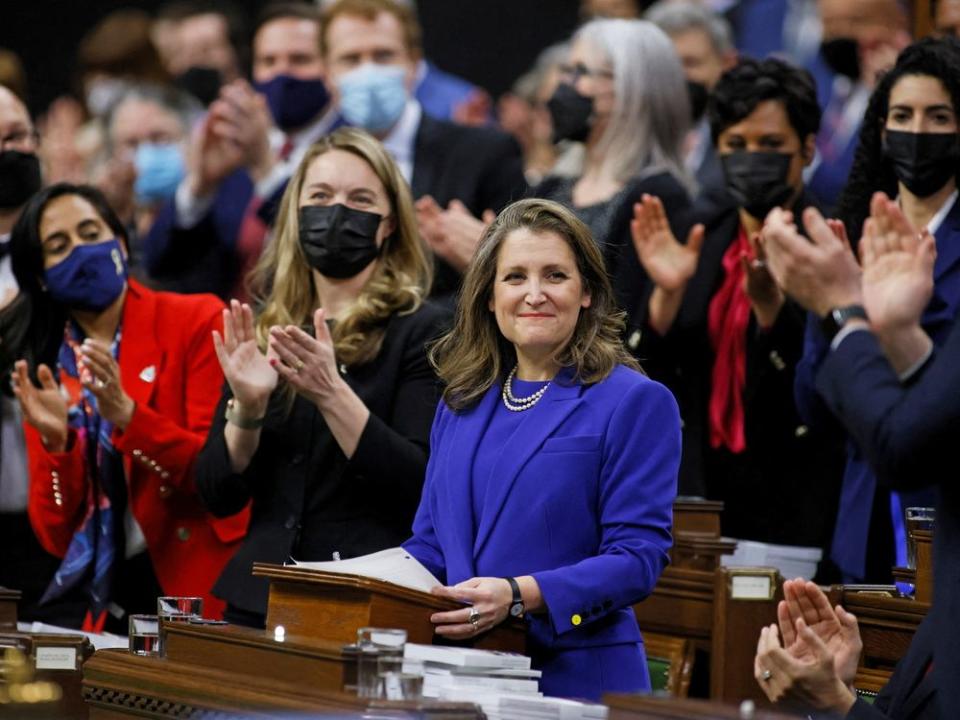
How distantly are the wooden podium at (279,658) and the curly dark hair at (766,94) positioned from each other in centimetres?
218

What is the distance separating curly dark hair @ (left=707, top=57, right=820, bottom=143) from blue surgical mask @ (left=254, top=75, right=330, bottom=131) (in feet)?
6.55

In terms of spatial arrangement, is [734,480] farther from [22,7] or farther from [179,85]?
[22,7]

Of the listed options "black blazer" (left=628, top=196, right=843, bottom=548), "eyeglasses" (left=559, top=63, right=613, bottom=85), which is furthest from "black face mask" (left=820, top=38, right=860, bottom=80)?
"black blazer" (left=628, top=196, right=843, bottom=548)

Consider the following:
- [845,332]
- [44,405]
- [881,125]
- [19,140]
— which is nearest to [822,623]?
[845,332]

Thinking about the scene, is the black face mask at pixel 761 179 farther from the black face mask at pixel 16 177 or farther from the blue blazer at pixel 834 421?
the black face mask at pixel 16 177

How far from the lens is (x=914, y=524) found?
3.54 m

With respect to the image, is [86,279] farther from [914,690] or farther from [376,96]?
[914,690]

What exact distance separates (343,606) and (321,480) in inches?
44.6

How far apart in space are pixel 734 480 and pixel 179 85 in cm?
438

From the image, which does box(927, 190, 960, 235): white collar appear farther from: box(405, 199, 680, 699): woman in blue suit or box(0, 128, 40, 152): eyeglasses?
box(0, 128, 40, 152): eyeglasses

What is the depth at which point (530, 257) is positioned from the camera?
350cm

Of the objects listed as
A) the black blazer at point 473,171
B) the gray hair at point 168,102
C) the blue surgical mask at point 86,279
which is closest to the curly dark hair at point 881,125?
the black blazer at point 473,171

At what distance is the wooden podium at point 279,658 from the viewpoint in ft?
9.09

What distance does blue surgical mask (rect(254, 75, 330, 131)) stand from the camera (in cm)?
655
